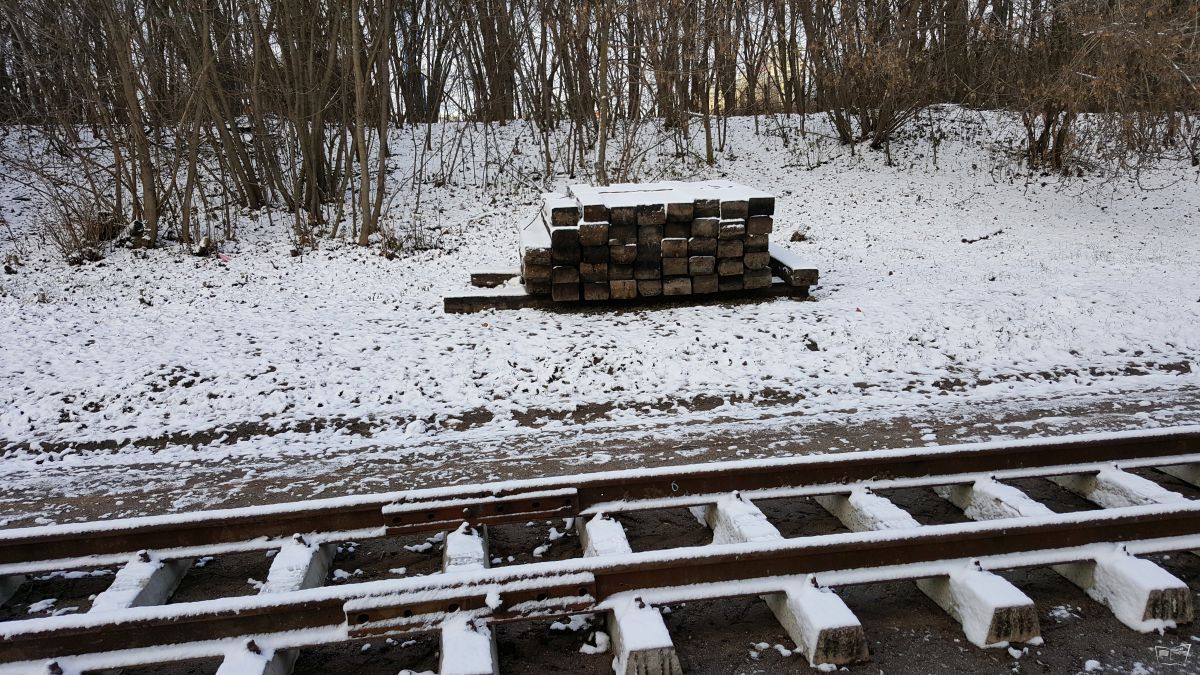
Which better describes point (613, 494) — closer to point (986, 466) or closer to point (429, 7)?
point (986, 466)

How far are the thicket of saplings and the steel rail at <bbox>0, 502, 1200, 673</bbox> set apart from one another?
977 centimetres

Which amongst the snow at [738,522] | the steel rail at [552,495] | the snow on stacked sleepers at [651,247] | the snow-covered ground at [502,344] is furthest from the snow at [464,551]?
the snow on stacked sleepers at [651,247]

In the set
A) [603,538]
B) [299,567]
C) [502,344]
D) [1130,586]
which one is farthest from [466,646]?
[502,344]

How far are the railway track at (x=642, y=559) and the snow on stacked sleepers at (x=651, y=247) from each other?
499 cm

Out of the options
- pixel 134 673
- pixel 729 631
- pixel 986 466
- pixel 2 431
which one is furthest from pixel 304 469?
pixel 986 466

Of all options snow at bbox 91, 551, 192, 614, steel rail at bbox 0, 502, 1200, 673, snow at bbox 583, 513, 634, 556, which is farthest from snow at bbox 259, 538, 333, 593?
snow at bbox 583, 513, 634, 556

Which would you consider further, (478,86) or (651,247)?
(478,86)

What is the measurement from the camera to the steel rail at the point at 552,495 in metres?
3.67

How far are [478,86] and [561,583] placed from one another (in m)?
20.1

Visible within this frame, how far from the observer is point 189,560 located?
3.81 m

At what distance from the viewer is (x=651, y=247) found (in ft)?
29.1

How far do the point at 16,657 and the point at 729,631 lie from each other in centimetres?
282

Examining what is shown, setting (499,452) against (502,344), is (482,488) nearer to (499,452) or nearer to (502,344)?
(499,452)

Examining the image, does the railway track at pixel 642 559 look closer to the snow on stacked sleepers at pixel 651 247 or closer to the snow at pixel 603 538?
the snow at pixel 603 538
